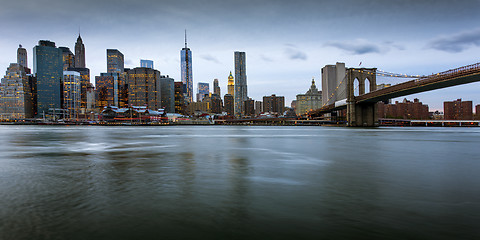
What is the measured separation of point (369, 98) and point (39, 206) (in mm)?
74314

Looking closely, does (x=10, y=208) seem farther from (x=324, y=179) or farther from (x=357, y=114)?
(x=357, y=114)

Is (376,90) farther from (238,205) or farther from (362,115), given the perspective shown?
(238,205)

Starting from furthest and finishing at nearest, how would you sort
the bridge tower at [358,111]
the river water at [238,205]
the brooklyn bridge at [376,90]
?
the bridge tower at [358,111] < the brooklyn bridge at [376,90] < the river water at [238,205]

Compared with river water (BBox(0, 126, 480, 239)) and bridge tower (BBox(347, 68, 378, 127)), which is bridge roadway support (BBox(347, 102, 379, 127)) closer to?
bridge tower (BBox(347, 68, 378, 127))

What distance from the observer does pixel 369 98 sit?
70.3 meters

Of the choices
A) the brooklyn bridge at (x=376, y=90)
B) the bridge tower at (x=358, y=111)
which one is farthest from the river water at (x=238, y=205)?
the bridge tower at (x=358, y=111)

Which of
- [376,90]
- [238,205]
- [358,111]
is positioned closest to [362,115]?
[358,111]

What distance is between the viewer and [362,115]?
8625 centimetres

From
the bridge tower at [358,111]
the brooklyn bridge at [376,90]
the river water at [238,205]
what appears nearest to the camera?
the river water at [238,205]

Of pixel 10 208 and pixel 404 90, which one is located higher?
pixel 404 90

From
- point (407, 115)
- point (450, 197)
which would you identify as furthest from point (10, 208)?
point (407, 115)

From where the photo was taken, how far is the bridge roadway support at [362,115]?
82.0m

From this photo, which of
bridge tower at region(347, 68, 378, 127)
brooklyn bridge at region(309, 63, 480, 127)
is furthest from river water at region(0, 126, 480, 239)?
bridge tower at region(347, 68, 378, 127)

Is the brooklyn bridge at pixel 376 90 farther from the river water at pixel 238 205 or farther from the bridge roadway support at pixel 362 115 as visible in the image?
the river water at pixel 238 205
